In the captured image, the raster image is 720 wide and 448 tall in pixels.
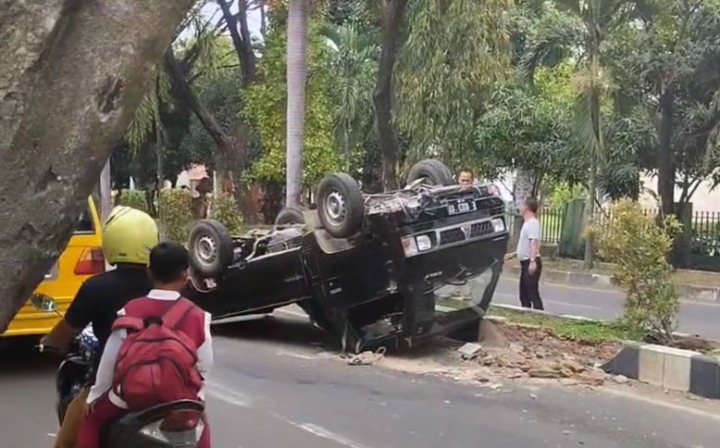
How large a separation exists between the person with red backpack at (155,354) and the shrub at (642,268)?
6502 millimetres

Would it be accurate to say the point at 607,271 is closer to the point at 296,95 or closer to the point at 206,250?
the point at 296,95

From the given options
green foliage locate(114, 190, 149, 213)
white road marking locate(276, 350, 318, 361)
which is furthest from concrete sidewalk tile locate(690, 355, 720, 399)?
green foliage locate(114, 190, 149, 213)

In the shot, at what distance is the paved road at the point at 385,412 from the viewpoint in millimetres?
7008

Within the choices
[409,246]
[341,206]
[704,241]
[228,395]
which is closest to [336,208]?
[341,206]

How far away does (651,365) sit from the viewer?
8.84 m

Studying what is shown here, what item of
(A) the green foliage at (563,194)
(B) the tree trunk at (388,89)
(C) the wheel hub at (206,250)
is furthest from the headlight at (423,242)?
(A) the green foliage at (563,194)

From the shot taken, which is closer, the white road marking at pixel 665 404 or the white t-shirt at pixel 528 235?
the white road marking at pixel 665 404

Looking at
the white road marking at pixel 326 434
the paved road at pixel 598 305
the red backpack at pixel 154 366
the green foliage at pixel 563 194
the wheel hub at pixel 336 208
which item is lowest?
the white road marking at pixel 326 434

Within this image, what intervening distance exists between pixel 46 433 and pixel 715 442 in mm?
4514

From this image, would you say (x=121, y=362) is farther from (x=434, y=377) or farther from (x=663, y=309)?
(x=663, y=309)

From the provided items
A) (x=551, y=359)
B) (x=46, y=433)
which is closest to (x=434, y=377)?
(x=551, y=359)

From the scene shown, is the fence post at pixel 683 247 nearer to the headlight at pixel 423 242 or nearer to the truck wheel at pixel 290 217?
the truck wheel at pixel 290 217

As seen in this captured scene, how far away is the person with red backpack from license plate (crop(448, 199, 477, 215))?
5.93 metres

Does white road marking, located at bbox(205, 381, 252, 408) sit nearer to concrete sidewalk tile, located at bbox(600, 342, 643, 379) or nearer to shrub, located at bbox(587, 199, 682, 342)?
concrete sidewalk tile, located at bbox(600, 342, 643, 379)
